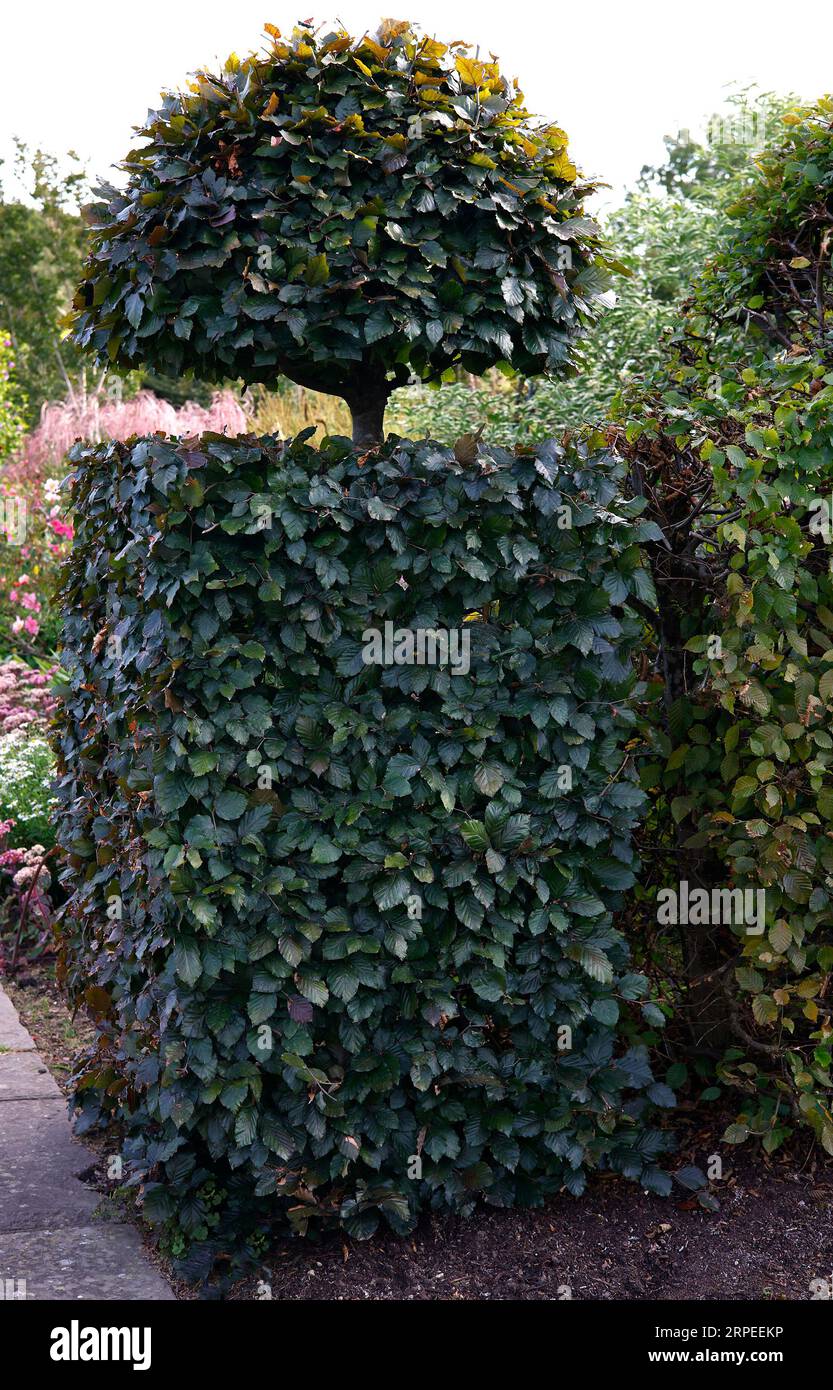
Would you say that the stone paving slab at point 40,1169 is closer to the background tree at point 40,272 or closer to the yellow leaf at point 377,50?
the yellow leaf at point 377,50

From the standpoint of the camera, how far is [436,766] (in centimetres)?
352

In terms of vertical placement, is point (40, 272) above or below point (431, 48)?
above

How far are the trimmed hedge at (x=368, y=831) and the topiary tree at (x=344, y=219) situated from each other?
14.0 inches

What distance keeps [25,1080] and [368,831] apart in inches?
97.4

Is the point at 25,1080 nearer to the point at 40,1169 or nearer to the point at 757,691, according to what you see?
the point at 40,1169

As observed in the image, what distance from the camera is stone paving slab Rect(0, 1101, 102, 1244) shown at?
151 inches

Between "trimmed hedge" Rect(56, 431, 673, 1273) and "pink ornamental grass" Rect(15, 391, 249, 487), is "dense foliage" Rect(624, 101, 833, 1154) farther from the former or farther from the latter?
"pink ornamental grass" Rect(15, 391, 249, 487)

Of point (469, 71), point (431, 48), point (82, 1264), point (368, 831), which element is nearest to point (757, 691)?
point (368, 831)

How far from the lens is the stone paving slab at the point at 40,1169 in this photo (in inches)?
151

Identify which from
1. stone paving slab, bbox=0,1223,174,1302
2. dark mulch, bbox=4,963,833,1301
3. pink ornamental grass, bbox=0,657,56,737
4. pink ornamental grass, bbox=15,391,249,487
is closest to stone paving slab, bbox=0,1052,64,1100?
stone paving slab, bbox=0,1223,174,1302

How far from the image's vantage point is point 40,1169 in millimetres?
4184

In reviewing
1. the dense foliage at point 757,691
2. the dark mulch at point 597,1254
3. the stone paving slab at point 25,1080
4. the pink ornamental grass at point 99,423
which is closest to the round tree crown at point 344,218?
the dense foliage at point 757,691

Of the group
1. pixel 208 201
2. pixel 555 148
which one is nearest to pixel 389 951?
pixel 208 201

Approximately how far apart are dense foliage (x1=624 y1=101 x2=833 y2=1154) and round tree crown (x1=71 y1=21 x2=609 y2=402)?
635mm
